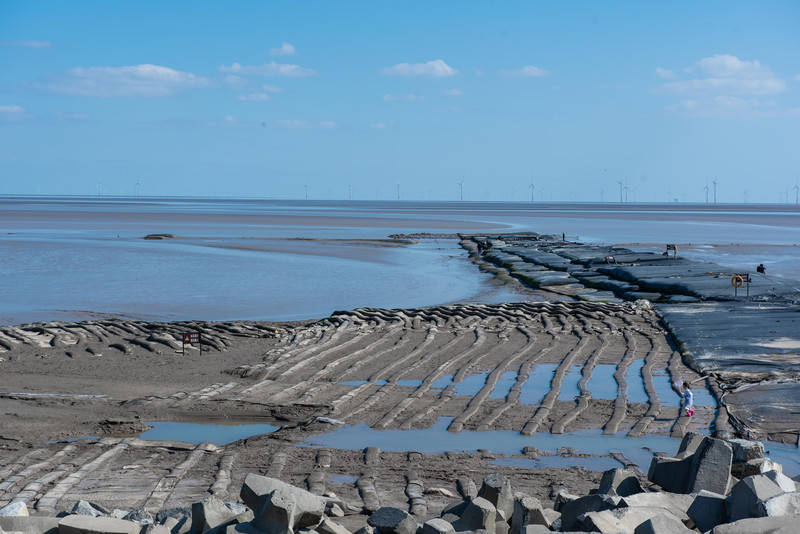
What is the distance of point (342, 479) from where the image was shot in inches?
448

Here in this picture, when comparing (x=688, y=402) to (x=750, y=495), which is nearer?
(x=750, y=495)

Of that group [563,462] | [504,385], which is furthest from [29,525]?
[504,385]

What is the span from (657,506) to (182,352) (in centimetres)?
1536

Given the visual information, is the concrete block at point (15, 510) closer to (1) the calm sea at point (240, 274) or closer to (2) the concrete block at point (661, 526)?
(2) the concrete block at point (661, 526)

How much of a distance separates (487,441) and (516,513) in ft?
18.2

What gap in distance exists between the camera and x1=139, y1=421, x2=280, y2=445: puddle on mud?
1380 cm

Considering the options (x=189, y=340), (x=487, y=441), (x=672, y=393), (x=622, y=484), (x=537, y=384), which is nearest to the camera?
(x=622, y=484)

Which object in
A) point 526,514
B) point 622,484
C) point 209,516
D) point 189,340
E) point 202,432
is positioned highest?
point 209,516

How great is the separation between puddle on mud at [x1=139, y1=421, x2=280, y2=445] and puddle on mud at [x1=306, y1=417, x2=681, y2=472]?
51.6 inches

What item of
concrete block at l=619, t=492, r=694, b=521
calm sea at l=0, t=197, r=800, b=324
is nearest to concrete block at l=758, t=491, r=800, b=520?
concrete block at l=619, t=492, r=694, b=521

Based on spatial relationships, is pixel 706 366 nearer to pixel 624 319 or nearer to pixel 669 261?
pixel 624 319

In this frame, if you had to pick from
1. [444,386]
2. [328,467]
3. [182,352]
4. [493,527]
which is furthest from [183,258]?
[493,527]

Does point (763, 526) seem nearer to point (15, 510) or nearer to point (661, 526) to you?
point (661, 526)

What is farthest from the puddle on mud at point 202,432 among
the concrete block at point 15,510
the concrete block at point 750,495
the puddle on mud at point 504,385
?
the concrete block at point 750,495
